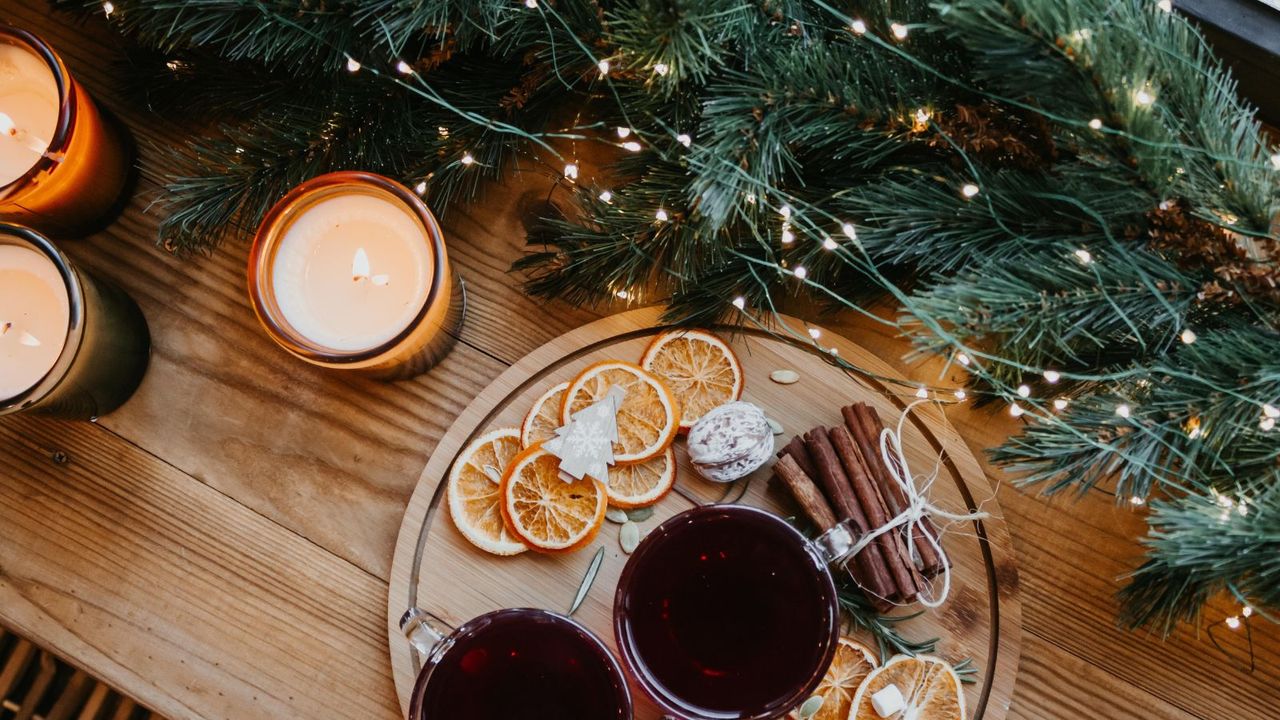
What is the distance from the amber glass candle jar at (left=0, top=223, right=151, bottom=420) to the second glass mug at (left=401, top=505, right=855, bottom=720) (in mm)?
613

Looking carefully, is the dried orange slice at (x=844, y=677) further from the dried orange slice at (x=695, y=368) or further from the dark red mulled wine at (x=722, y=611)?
the dried orange slice at (x=695, y=368)

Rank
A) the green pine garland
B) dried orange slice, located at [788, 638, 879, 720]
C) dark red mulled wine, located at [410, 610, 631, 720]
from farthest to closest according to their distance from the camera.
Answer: dried orange slice, located at [788, 638, 879, 720]
dark red mulled wine, located at [410, 610, 631, 720]
the green pine garland

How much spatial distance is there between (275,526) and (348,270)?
1.46ft

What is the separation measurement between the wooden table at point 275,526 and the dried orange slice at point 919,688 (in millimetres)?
149

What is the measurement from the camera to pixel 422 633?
1.28m

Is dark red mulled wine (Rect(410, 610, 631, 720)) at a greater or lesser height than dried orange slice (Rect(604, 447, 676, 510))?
lesser

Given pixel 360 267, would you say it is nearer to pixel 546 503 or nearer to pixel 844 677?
pixel 546 503

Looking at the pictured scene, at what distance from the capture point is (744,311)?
1.36 metres

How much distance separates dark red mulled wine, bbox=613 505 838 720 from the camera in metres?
1.21

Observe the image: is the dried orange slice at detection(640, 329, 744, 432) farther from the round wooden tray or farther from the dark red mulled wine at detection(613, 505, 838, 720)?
the dark red mulled wine at detection(613, 505, 838, 720)

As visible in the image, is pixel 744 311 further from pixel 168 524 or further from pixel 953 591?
pixel 168 524

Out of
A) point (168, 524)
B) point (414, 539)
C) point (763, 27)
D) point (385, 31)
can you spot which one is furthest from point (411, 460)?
point (763, 27)

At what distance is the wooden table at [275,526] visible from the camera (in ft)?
4.49

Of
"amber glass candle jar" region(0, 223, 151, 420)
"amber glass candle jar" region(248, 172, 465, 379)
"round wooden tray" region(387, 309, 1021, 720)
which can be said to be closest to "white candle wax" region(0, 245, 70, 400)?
"amber glass candle jar" region(0, 223, 151, 420)
